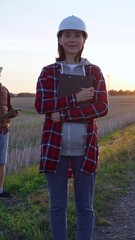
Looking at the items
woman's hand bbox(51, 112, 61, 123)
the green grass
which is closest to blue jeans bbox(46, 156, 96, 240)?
woman's hand bbox(51, 112, 61, 123)

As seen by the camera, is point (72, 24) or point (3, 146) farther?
point (3, 146)

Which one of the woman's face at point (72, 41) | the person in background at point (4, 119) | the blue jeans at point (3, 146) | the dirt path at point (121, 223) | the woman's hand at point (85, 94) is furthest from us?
the blue jeans at point (3, 146)

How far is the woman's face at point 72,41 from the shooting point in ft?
12.7

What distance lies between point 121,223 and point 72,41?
2.79m

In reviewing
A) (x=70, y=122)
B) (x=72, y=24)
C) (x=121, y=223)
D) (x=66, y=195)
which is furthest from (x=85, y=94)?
(x=121, y=223)

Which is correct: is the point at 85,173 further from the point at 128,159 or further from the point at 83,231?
the point at 128,159

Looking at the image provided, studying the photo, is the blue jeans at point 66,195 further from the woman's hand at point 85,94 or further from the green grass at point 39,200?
the green grass at point 39,200

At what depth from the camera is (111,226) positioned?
559 cm

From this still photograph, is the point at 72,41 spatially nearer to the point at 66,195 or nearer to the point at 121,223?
the point at 66,195

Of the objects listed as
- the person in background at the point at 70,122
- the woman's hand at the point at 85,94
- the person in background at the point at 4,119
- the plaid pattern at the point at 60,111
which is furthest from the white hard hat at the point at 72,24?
the person in background at the point at 4,119

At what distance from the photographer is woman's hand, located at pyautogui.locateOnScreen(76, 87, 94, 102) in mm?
3764

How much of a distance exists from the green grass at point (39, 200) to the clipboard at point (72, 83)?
5.73 feet

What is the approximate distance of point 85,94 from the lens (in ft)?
12.3

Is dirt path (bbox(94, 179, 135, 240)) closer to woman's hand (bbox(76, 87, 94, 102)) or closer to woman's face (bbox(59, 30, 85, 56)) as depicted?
woman's hand (bbox(76, 87, 94, 102))
